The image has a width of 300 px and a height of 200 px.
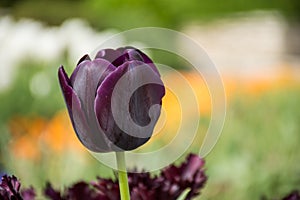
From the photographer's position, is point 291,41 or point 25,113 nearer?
point 25,113

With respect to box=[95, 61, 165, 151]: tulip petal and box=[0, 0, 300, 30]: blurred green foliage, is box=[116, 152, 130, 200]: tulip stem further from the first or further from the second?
box=[0, 0, 300, 30]: blurred green foliage

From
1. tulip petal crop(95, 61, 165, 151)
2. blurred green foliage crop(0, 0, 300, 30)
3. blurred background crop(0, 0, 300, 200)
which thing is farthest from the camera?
blurred green foliage crop(0, 0, 300, 30)

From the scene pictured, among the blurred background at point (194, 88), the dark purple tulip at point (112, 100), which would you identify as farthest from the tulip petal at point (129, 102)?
the blurred background at point (194, 88)

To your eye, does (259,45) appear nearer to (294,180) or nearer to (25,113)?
(25,113)

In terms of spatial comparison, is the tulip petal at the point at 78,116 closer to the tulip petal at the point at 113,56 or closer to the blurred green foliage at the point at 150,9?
the tulip petal at the point at 113,56

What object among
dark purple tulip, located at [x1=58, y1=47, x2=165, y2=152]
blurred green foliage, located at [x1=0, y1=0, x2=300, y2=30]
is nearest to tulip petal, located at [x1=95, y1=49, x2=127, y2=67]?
dark purple tulip, located at [x1=58, y1=47, x2=165, y2=152]

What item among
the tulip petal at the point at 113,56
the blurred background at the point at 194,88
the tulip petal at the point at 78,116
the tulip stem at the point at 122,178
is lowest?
the tulip stem at the point at 122,178

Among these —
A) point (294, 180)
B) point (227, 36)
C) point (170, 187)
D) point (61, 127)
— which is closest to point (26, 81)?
point (61, 127)
